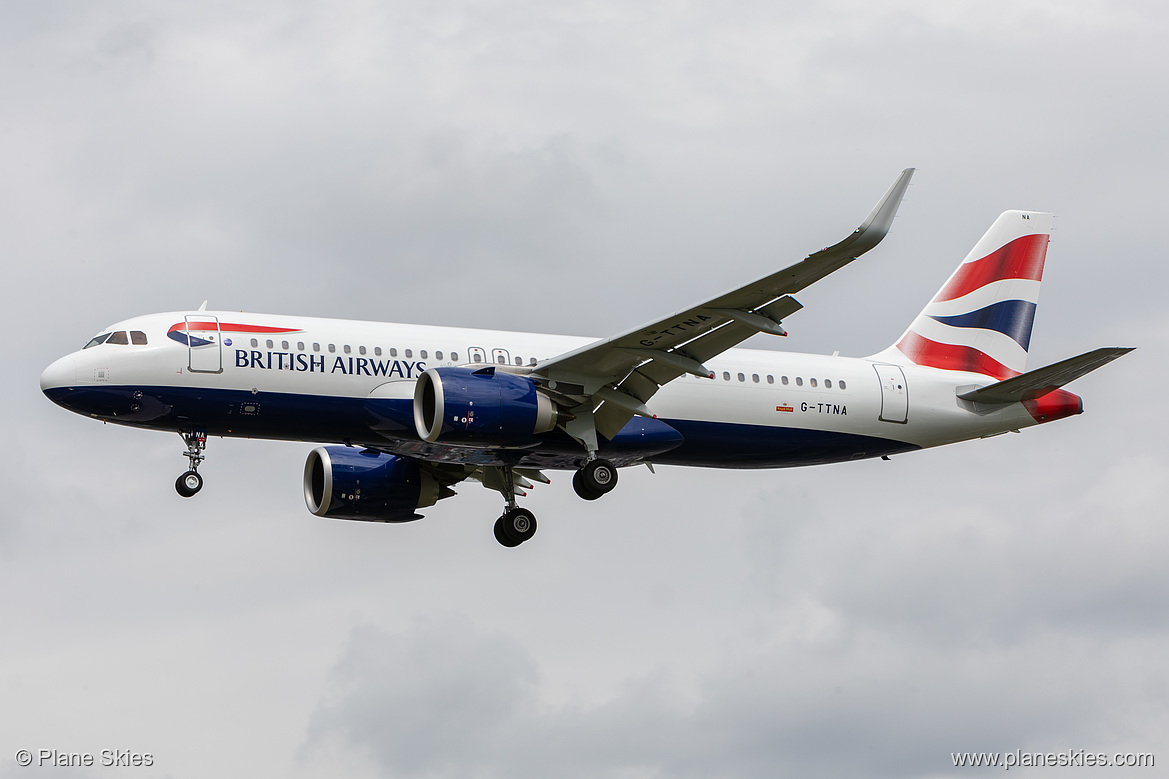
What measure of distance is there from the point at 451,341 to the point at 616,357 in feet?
14.1

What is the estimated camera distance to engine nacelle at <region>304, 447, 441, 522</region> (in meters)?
41.2

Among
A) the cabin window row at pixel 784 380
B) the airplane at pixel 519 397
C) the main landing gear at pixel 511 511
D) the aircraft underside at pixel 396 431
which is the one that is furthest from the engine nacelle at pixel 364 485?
the cabin window row at pixel 784 380

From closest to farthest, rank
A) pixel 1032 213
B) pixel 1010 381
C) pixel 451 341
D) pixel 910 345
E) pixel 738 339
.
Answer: pixel 738 339 < pixel 451 341 < pixel 1010 381 < pixel 910 345 < pixel 1032 213

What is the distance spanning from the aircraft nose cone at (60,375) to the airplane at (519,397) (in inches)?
1.8

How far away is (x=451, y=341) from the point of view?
36500 mm

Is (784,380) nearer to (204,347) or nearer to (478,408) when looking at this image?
(478,408)

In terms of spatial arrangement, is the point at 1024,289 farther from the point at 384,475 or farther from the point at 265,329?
the point at 265,329

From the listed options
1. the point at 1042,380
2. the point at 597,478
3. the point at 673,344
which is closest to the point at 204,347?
the point at 597,478

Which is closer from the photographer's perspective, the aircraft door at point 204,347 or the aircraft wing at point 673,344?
the aircraft wing at point 673,344

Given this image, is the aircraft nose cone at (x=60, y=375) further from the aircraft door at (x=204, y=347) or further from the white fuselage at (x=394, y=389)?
the aircraft door at (x=204, y=347)

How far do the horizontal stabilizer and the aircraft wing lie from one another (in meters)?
7.97

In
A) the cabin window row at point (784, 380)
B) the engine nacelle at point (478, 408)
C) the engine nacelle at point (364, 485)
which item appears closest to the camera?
the engine nacelle at point (478, 408)

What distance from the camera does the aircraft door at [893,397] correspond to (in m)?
40.0

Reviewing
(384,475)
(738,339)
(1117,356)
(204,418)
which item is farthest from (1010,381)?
(204,418)
